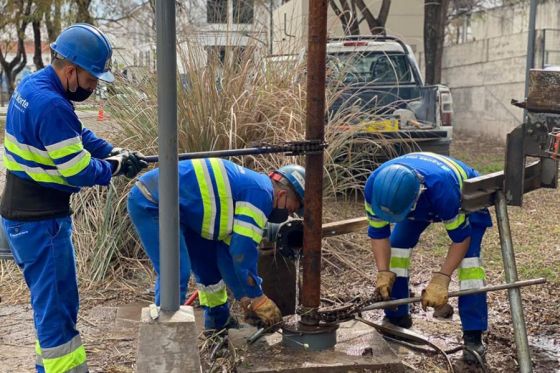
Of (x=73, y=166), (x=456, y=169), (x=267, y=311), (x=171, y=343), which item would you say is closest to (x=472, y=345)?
(x=456, y=169)

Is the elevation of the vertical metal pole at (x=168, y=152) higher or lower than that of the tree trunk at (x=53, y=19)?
lower

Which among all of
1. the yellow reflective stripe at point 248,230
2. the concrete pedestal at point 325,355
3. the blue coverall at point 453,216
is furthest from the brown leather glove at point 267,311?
the blue coverall at point 453,216

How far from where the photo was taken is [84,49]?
11.2ft

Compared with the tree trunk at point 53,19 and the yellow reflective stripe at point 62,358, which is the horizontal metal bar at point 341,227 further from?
the tree trunk at point 53,19

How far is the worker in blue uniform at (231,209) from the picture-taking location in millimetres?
3787

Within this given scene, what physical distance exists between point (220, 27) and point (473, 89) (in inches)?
516

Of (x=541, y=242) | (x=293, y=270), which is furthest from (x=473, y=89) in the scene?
(x=293, y=270)

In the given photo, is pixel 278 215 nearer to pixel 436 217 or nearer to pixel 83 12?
pixel 436 217

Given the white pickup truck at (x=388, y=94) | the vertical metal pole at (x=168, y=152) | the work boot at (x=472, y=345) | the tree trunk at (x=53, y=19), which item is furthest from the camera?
the tree trunk at (x=53, y=19)

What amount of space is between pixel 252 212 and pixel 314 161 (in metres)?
0.47

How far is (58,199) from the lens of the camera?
135 inches

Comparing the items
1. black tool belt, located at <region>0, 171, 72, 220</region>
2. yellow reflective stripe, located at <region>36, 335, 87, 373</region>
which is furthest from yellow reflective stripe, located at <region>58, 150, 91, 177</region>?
yellow reflective stripe, located at <region>36, 335, 87, 373</region>

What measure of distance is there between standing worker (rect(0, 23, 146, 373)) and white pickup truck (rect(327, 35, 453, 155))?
11.4ft

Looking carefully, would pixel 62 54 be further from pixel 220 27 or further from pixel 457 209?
pixel 220 27
